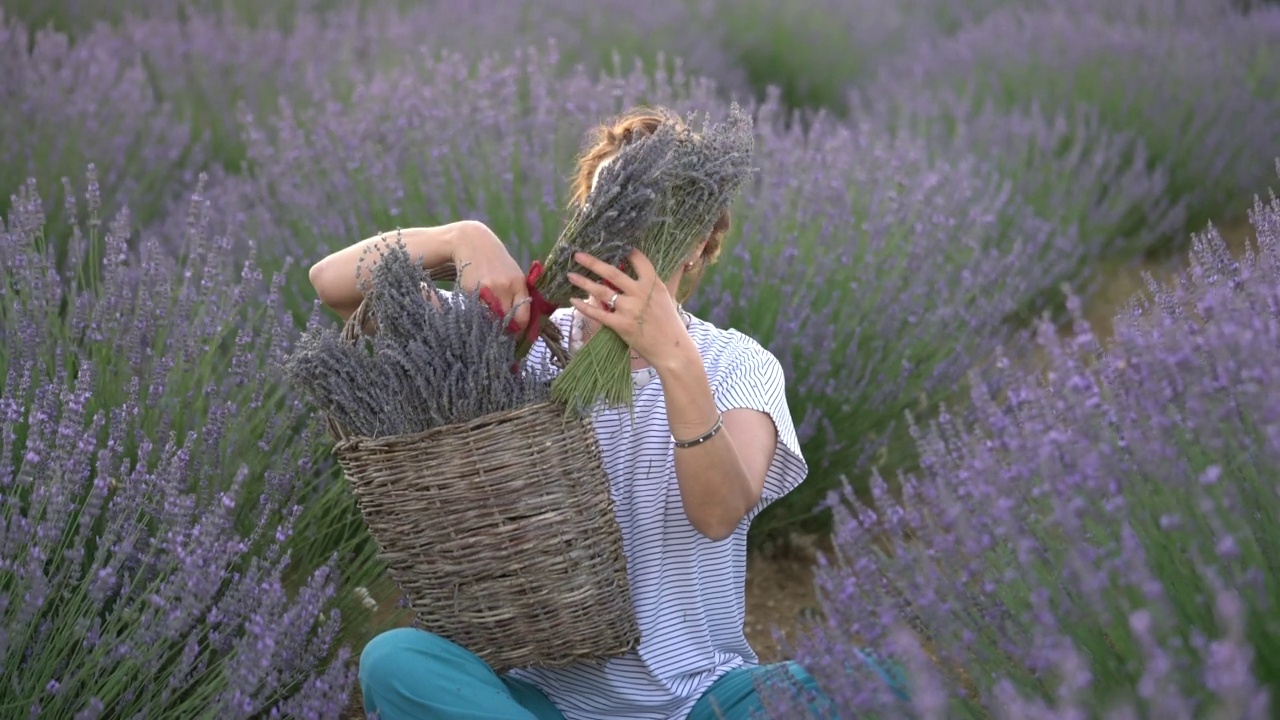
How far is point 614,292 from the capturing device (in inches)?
68.6

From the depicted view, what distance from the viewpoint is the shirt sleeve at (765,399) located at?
2.04m

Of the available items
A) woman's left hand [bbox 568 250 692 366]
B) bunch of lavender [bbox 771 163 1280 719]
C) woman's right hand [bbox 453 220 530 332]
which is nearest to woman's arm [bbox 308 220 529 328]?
woman's right hand [bbox 453 220 530 332]

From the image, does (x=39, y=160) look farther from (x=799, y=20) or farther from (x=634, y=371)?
(x=799, y=20)

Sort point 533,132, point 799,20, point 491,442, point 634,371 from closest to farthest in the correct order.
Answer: point 491,442, point 634,371, point 533,132, point 799,20

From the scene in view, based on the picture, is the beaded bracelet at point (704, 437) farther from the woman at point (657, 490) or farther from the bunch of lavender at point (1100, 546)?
the bunch of lavender at point (1100, 546)

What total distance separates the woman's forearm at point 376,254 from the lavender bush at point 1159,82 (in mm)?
3727

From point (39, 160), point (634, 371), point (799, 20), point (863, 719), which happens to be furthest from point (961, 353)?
point (799, 20)

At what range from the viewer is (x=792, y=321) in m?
3.01

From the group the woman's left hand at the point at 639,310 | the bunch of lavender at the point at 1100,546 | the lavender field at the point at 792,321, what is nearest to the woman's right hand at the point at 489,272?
the woman's left hand at the point at 639,310

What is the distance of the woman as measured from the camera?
1.78 meters

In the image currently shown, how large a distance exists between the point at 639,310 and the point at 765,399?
388 mm

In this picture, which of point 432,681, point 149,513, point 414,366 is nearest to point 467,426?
point 414,366

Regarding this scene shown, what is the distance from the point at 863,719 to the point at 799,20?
6.48 m

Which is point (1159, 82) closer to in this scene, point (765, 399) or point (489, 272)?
point (765, 399)
